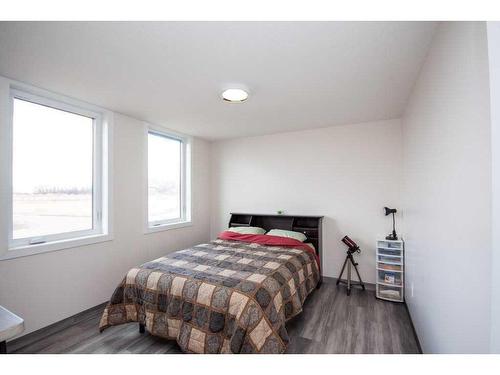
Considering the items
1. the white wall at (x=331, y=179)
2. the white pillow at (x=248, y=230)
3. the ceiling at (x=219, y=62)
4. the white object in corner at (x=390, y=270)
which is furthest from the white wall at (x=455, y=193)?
the white pillow at (x=248, y=230)

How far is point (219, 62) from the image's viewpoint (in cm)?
177

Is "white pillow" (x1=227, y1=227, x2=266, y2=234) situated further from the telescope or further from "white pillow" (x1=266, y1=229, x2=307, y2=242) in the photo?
the telescope

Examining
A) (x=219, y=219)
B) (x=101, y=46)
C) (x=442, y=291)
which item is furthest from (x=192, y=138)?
(x=442, y=291)

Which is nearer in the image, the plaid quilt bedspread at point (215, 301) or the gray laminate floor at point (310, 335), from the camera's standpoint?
the plaid quilt bedspread at point (215, 301)

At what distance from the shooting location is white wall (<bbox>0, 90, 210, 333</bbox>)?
6.84ft

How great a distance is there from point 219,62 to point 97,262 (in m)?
2.63

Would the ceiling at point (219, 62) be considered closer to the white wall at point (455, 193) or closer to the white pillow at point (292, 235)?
the white wall at point (455, 193)

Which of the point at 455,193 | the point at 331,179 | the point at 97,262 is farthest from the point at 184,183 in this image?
the point at 455,193

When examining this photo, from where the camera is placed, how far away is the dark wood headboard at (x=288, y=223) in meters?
3.42

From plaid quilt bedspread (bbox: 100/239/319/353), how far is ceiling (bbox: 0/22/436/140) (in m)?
1.80

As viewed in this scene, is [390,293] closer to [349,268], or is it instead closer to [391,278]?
[391,278]

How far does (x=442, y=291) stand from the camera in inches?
52.9

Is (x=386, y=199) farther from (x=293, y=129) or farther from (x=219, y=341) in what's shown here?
(x=219, y=341)

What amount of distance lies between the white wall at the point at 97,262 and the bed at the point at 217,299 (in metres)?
0.67
